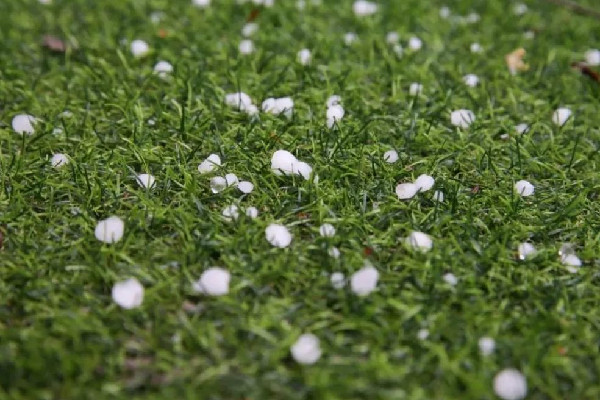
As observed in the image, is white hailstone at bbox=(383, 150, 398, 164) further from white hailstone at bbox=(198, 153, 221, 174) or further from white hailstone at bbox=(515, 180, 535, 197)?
white hailstone at bbox=(198, 153, 221, 174)

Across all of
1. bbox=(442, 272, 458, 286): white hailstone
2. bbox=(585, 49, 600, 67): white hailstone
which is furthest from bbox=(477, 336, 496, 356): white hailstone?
bbox=(585, 49, 600, 67): white hailstone

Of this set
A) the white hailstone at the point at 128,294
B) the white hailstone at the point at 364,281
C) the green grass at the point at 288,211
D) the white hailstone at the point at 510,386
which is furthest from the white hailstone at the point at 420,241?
the white hailstone at the point at 128,294

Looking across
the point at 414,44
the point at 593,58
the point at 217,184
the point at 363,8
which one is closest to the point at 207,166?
the point at 217,184

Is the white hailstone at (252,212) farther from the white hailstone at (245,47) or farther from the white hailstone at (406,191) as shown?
the white hailstone at (245,47)

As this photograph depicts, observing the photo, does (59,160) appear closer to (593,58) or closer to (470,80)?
(470,80)

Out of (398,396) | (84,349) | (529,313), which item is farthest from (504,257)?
(84,349)

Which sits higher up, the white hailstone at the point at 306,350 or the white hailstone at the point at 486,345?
the white hailstone at the point at 306,350

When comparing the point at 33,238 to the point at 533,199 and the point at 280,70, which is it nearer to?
the point at 280,70

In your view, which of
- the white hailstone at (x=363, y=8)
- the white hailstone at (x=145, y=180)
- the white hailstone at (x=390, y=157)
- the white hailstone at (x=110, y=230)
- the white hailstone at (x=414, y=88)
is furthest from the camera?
the white hailstone at (x=363, y=8)
